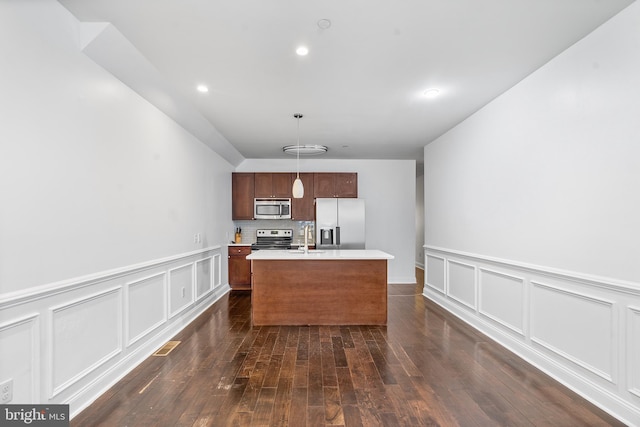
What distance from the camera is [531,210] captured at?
306 centimetres

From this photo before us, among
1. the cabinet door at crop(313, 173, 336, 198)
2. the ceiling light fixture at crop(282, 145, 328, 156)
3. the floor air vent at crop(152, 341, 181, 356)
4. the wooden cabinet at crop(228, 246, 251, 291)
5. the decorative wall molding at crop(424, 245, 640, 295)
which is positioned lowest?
the floor air vent at crop(152, 341, 181, 356)

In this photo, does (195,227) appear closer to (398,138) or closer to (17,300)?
(17,300)

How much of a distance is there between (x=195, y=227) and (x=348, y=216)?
9.33ft

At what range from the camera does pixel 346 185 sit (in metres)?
6.68

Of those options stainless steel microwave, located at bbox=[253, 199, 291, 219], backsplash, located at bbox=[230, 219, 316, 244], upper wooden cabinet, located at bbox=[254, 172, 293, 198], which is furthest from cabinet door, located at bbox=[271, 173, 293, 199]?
backsplash, located at bbox=[230, 219, 316, 244]

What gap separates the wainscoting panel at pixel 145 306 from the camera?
2.92 metres

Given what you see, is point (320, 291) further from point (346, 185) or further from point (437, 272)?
point (346, 185)

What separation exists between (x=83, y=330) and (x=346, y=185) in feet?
16.5

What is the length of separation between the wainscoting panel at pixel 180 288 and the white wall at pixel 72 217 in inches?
4.7

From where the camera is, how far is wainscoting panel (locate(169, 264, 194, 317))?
149 inches

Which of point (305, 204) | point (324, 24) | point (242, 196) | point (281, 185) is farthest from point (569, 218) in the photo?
point (242, 196)

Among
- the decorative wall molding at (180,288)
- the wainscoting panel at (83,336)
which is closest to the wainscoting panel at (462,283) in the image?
the decorative wall molding at (180,288)

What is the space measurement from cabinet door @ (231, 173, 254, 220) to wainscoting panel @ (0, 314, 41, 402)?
4.78 m

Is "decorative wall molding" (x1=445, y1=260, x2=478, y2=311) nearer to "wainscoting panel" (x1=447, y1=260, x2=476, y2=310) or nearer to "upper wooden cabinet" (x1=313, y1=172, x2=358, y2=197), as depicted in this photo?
"wainscoting panel" (x1=447, y1=260, x2=476, y2=310)
